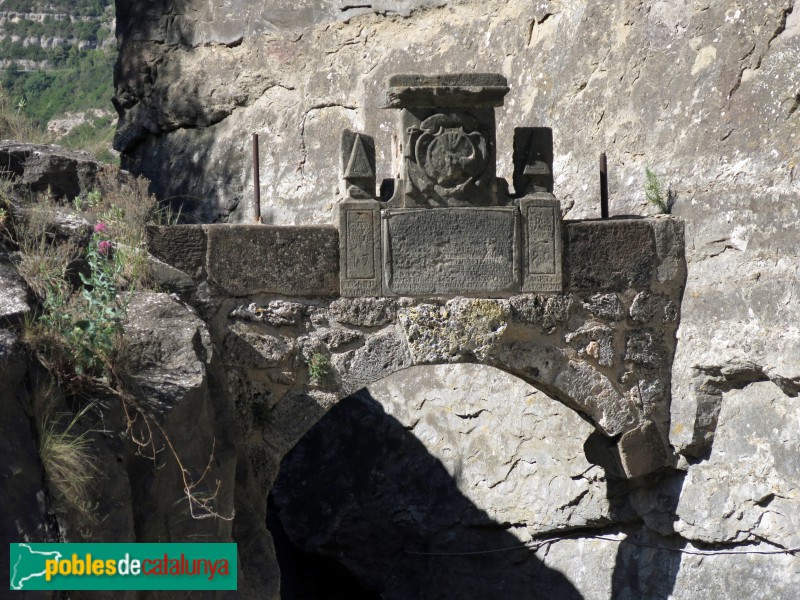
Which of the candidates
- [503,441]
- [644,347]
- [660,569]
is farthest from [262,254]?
[503,441]

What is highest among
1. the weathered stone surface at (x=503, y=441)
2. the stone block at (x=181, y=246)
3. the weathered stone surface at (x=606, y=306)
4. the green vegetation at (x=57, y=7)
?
the green vegetation at (x=57, y=7)

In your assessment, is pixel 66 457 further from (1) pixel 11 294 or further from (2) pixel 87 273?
(2) pixel 87 273

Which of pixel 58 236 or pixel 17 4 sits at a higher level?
pixel 17 4

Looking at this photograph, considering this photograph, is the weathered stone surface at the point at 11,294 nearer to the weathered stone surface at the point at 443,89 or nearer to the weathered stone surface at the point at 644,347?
the weathered stone surface at the point at 443,89

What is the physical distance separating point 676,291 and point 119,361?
3.05m

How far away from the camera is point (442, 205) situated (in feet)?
19.2

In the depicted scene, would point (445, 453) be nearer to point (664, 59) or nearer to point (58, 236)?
point (664, 59)

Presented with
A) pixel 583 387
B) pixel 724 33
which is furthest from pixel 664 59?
pixel 583 387

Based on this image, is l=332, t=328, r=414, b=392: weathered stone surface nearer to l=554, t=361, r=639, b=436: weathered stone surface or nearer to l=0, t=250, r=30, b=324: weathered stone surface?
A: l=554, t=361, r=639, b=436: weathered stone surface

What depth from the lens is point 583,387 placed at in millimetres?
6242

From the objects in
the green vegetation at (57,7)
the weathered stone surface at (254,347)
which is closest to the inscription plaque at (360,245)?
the weathered stone surface at (254,347)

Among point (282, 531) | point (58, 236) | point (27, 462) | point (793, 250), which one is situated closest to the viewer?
point (27, 462)

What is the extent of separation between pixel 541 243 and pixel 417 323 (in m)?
0.75

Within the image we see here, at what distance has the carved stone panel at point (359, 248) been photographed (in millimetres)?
5770
